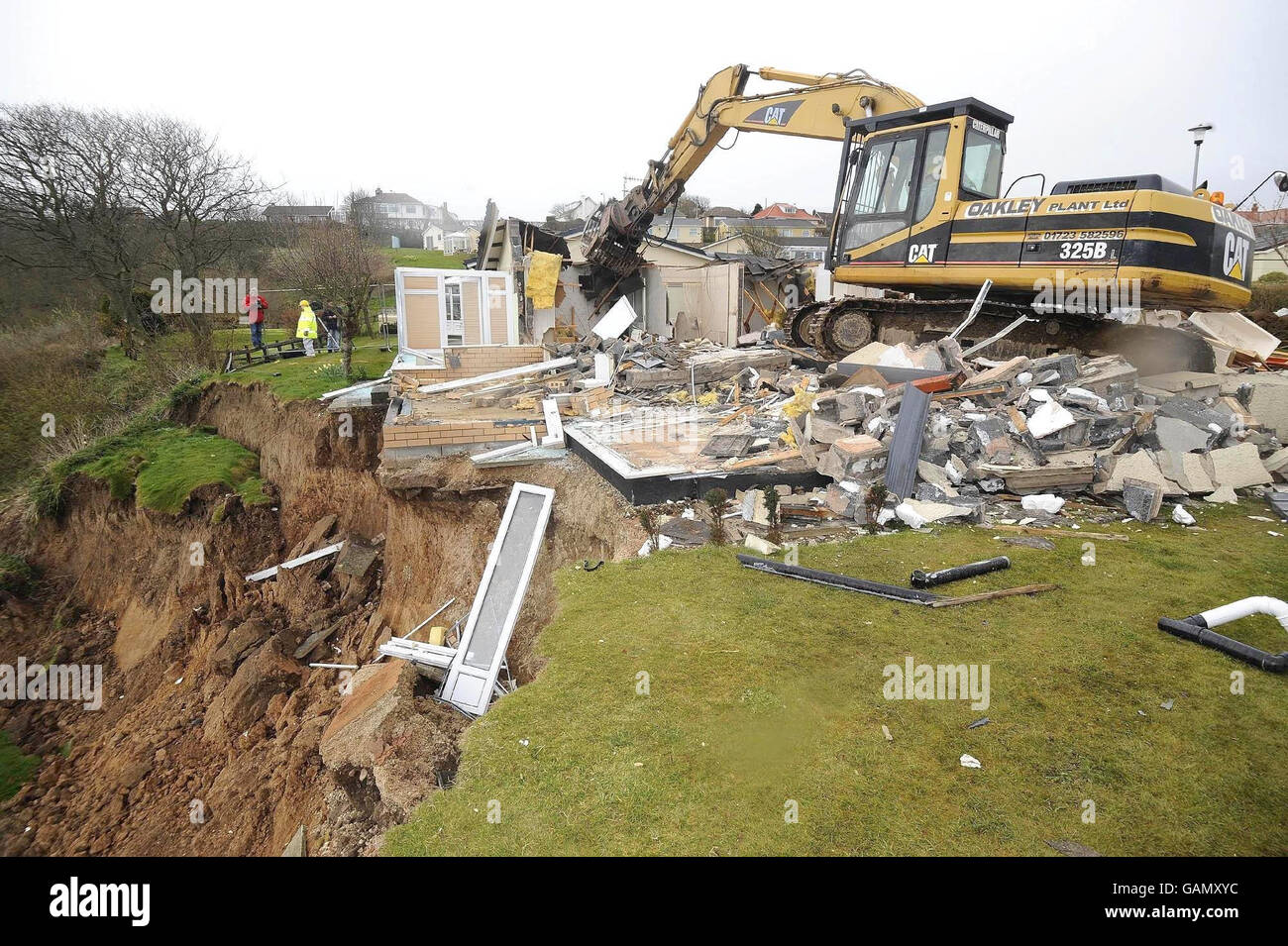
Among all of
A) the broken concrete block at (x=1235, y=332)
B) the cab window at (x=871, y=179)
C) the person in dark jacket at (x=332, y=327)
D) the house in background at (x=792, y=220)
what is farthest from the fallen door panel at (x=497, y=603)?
the house in background at (x=792, y=220)

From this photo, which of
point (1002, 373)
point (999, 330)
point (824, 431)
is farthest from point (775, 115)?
point (824, 431)

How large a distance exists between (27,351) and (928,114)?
23.3 metres

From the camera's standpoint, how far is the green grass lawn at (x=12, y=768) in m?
8.73

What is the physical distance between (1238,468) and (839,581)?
16.5 ft

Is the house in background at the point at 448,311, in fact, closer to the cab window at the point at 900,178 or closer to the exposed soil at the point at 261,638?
the exposed soil at the point at 261,638

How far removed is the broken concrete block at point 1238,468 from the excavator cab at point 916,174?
4.09 meters

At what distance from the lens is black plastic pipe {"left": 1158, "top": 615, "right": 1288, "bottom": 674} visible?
3.58 m

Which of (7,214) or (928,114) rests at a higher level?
(7,214)

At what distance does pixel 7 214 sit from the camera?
1880cm

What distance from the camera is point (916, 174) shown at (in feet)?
29.7

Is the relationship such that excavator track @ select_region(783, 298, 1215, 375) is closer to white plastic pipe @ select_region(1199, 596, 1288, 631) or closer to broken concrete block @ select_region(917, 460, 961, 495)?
broken concrete block @ select_region(917, 460, 961, 495)

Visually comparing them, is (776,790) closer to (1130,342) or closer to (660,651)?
(660,651)

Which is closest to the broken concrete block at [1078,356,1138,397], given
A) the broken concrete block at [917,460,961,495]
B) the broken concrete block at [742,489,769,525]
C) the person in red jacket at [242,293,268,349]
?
the broken concrete block at [917,460,961,495]
